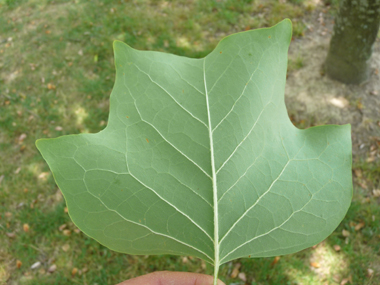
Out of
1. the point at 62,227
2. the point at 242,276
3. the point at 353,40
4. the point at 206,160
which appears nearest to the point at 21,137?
the point at 62,227

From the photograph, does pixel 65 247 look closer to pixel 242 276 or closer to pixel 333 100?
pixel 242 276

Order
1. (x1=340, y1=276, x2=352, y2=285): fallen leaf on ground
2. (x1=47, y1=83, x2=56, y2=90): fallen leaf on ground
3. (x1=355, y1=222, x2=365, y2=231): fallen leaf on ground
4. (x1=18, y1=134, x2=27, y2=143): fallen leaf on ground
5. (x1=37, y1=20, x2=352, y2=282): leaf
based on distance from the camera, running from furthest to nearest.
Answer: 1. (x1=47, y1=83, x2=56, y2=90): fallen leaf on ground
2. (x1=18, y1=134, x2=27, y2=143): fallen leaf on ground
3. (x1=355, y1=222, x2=365, y2=231): fallen leaf on ground
4. (x1=340, y1=276, x2=352, y2=285): fallen leaf on ground
5. (x1=37, y1=20, x2=352, y2=282): leaf

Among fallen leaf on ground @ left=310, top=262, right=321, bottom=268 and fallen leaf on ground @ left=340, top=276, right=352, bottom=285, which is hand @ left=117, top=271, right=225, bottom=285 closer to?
fallen leaf on ground @ left=310, top=262, right=321, bottom=268

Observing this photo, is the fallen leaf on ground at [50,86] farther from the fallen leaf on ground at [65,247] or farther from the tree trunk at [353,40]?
the tree trunk at [353,40]

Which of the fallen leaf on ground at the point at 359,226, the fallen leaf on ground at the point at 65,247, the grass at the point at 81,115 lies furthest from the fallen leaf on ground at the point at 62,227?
the fallen leaf on ground at the point at 359,226

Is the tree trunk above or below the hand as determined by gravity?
above

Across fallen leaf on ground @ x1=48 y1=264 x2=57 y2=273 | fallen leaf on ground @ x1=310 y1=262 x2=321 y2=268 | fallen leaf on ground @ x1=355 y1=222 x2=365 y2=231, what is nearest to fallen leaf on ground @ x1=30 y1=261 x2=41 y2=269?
fallen leaf on ground @ x1=48 y1=264 x2=57 y2=273

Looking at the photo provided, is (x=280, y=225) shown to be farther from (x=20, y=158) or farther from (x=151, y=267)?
(x=20, y=158)
